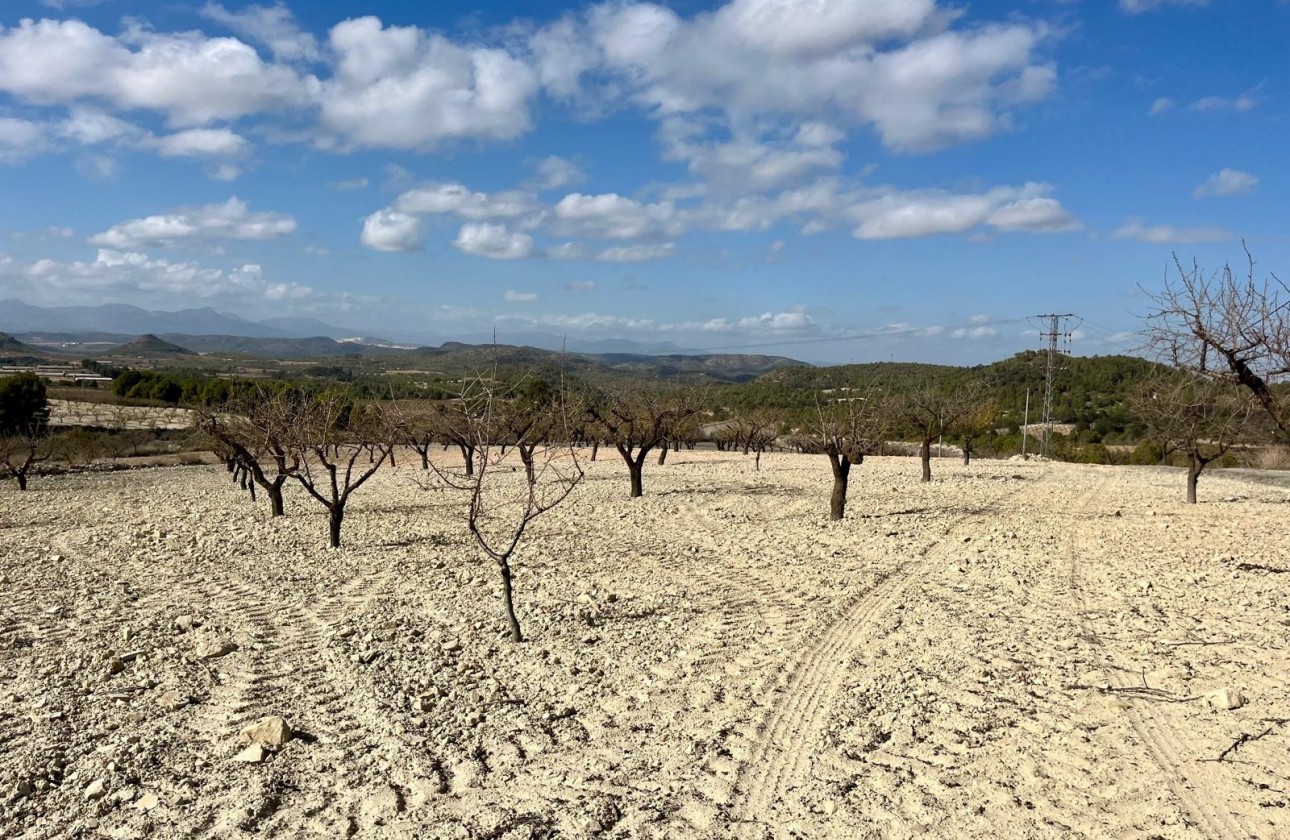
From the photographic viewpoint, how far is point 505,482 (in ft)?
88.5

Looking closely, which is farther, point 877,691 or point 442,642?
point 442,642

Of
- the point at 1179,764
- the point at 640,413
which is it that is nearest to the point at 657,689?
the point at 1179,764

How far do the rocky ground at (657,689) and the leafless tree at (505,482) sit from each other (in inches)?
27.1

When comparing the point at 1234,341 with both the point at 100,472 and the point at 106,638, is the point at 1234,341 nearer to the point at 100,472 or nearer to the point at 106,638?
the point at 106,638

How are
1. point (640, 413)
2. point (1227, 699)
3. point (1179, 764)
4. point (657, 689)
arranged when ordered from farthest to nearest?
point (640, 413), point (657, 689), point (1227, 699), point (1179, 764)

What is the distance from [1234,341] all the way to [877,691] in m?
6.02

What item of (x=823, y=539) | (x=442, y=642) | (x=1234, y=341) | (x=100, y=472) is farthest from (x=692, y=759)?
(x=100, y=472)

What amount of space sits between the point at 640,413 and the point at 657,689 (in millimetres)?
26467

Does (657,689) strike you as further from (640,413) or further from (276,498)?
(640,413)

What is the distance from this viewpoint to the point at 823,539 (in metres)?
14.2

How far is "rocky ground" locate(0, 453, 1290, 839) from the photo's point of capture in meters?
4.92

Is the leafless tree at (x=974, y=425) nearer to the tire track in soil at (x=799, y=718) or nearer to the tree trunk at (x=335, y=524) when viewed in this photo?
the tire track in soil at (x=799, y=718)

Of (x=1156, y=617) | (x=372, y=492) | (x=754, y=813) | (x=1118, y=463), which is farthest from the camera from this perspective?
(x=1118, y=463)

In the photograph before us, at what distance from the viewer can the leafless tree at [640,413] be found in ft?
79.0
